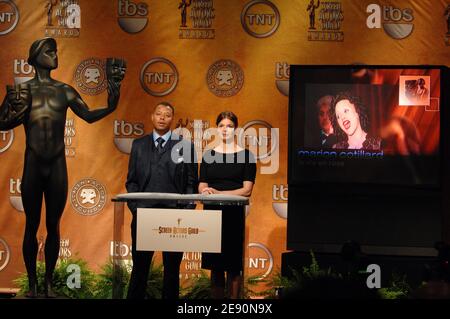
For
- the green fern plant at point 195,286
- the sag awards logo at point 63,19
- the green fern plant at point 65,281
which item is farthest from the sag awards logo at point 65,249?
the green fern plant at point 195,286

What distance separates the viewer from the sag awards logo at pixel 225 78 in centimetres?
717

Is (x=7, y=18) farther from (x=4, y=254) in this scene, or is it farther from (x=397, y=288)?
(x=397, y=288)

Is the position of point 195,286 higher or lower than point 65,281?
higher

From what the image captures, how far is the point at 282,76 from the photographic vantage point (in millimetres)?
7141

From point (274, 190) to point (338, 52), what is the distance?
4.51 feet

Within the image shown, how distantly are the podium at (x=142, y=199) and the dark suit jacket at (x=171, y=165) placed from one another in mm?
530

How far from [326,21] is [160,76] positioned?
159cm

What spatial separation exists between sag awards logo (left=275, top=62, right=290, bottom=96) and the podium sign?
256 cm

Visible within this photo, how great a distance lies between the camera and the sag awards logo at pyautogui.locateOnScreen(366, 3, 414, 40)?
705 centimetres

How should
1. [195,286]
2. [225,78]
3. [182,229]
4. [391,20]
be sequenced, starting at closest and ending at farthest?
1. [182,229]
2. [195,286]
3. [391,20]
4. [225,78]

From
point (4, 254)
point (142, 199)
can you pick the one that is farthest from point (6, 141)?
point (142, 199)

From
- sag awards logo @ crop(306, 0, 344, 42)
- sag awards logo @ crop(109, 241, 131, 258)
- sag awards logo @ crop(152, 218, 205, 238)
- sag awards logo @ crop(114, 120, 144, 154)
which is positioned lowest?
sag awards logo @ crop(109, 241, 131, 258)

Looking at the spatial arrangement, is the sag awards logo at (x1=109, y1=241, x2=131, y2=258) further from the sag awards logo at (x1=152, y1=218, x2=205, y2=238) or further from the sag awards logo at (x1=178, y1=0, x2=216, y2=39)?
the sag awards logo at (x1=178, y1=0, x2=216, y2=39)

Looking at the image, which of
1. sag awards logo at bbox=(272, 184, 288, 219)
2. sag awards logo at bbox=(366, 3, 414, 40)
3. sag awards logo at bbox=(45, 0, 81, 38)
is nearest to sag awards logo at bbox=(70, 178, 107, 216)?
sag awards logo at bbox=(45, 0, 81, 38)
